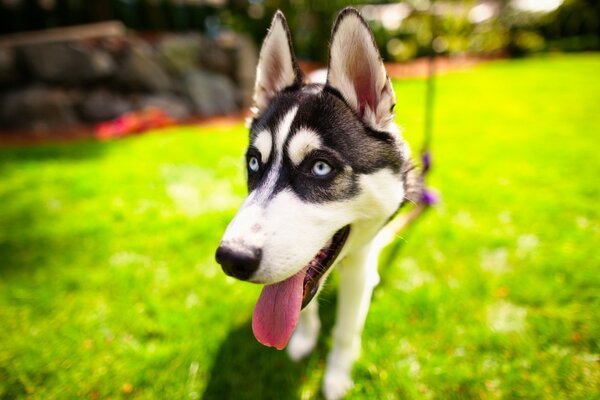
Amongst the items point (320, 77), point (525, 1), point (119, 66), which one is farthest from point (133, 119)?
point (525, 1)

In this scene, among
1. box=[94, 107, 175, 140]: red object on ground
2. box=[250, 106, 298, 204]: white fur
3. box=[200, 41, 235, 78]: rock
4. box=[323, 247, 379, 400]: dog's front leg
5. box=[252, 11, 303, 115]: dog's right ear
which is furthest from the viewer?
box=[200, 41, 235, 78]: rock

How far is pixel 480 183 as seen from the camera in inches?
178

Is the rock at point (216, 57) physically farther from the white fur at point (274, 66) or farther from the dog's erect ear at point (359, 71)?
the dog's erect ear at point (359, 71)

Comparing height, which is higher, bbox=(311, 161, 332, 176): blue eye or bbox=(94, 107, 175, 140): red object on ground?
bbox=(311, 161, 332, 176): blue eye

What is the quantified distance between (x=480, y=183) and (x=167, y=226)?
143 inches

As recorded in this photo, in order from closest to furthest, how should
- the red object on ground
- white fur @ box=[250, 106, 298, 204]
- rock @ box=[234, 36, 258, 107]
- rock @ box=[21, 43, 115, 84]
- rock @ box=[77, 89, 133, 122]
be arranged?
1. white fur @ box=[250, 106, 298, 204]
2. the red object on ground
3. rock @ box=[21, 43, 115, 84]
4. rock @ box=[77, 89, 133, 122]
5. rock @ box=[234, 36, 258, 107]

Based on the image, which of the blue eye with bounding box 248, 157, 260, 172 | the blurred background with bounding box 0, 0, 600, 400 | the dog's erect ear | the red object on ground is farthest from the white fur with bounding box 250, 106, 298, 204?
the red object on ground

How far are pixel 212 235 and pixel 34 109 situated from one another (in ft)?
20.9

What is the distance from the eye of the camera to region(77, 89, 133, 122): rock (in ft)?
25.9

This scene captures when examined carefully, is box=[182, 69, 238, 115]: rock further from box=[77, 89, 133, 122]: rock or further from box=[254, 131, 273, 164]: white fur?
box=[254, 131, 273, 164]: white fur

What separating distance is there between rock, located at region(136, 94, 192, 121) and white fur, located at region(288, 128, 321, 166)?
721 cm

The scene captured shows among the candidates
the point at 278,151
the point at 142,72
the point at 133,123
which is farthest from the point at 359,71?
the point at 142,72

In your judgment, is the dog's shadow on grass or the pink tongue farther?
the dog's shadow on grass

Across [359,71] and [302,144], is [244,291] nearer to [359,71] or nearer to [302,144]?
[302,144]
